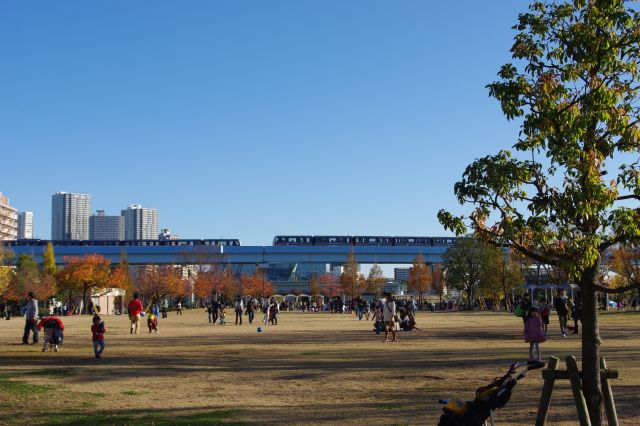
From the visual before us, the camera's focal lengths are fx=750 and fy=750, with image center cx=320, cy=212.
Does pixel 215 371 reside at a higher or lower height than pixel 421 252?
lower

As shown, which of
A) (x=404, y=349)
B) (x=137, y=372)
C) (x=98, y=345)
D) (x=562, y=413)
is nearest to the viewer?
(x=562, y=413)

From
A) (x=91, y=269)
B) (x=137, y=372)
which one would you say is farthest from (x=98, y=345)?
(x=91, y=269)

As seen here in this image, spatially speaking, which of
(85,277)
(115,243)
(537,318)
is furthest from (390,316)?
(115,243)

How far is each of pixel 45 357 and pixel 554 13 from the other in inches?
670

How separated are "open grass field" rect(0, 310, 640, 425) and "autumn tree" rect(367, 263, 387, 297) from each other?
3700 inches

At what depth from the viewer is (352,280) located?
334 feet

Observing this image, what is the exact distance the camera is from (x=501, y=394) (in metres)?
8.26

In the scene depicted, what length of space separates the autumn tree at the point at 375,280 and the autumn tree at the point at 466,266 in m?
36.4

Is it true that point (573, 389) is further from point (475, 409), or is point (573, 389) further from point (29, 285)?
point (29, 285)

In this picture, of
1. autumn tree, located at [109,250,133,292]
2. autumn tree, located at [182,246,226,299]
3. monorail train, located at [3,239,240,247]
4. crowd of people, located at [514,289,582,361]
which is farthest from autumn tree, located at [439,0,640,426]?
monorail train, located at [3,239,240,247]

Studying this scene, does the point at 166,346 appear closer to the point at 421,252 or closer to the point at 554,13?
the point at 554,13

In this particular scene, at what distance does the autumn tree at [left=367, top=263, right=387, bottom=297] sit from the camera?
393 feet

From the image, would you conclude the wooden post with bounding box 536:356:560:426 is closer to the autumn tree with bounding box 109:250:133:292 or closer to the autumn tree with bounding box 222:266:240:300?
the autumn tree with bounding box 109:250:133:292

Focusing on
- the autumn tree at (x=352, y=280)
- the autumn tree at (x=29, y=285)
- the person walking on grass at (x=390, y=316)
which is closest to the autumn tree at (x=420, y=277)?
the autumn tree at (x=352, y=280)
